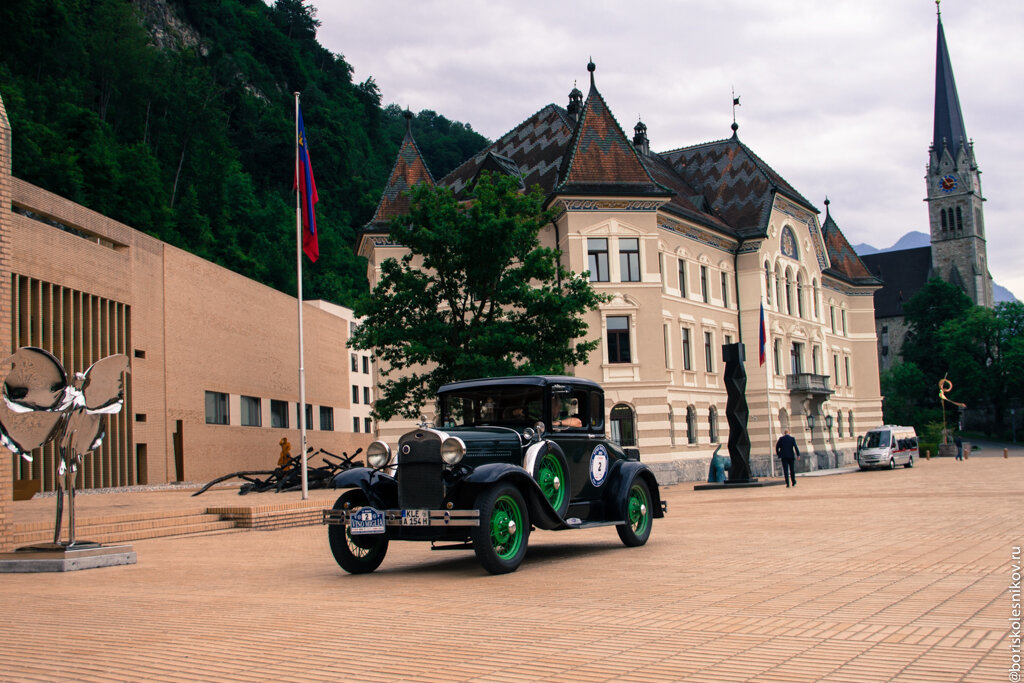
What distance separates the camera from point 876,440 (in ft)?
146

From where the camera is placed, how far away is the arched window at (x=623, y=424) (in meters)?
37.0

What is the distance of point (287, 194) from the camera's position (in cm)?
8556

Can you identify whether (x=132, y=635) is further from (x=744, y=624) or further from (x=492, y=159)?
(x=492, y=159)

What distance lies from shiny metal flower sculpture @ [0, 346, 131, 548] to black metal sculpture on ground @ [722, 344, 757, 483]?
67.5ft

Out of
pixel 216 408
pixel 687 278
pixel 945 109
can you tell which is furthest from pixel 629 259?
pixel 945 109

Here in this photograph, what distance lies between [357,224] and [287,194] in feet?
25.1

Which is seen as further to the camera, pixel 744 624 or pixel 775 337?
pixel 775 337

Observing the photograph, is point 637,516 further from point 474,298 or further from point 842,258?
point 842,258

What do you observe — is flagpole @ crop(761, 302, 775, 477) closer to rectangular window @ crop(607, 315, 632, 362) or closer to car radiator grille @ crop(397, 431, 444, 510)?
rectangular window @ crop(607, 315, 632, 362)

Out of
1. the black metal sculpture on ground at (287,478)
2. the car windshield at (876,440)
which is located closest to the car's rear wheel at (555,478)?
the black metal sculpture on ground at (287,478)

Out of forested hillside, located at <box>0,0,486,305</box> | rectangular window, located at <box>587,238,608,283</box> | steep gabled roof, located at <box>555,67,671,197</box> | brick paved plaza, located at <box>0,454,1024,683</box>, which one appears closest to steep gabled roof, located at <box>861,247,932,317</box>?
forested hillside, located at <box>0,0,486,305</box>

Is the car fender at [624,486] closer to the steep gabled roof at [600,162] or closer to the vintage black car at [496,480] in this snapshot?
the vintage black car at [496,480]

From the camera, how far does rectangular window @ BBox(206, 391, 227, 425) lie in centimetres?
4348

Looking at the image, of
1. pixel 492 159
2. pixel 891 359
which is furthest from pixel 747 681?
pixel 891 359
